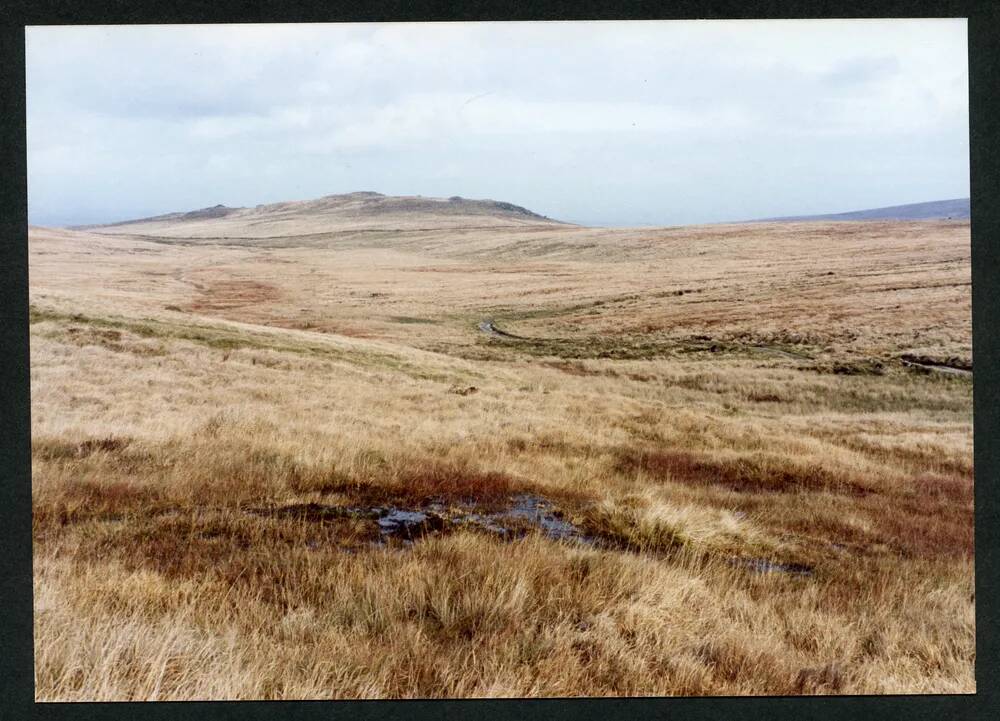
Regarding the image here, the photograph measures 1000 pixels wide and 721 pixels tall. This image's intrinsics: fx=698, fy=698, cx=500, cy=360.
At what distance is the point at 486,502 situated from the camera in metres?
6.79

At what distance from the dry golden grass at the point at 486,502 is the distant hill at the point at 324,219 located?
2681mm

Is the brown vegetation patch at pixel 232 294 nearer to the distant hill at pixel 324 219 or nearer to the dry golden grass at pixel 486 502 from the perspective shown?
the dry golden grass at pixel 486 502

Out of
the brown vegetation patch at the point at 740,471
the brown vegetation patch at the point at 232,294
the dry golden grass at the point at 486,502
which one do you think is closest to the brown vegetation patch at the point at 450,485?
the dry golden grass at the point at 486,502

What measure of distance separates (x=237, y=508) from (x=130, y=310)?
37.5 feet

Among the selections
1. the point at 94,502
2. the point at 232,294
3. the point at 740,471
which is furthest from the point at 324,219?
the point at 94,502

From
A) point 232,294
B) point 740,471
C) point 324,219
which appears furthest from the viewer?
point 324,219

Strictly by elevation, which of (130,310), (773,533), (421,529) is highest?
(130,310)

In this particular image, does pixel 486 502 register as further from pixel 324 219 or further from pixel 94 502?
pixel 324 219

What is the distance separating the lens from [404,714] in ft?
14.6

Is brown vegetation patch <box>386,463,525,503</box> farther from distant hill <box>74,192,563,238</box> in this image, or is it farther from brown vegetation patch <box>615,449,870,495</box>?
distant hill <box>74,192,563,238</box>

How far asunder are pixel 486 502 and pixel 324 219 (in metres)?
20.7

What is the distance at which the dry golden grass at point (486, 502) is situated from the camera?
180 inches

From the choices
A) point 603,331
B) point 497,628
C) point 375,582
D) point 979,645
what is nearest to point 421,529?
point 375,582

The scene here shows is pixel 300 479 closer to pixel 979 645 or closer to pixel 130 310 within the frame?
pixel 979 645
